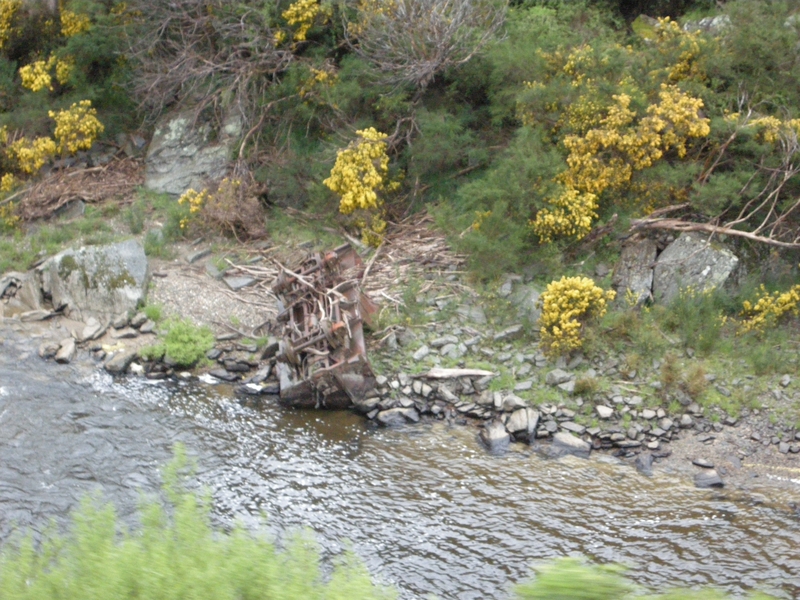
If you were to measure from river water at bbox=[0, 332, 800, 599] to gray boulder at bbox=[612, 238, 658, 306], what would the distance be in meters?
2.75

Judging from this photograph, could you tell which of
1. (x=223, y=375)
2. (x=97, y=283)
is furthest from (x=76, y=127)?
(x=223, y=375)

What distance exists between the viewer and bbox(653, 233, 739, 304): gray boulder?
10219mm

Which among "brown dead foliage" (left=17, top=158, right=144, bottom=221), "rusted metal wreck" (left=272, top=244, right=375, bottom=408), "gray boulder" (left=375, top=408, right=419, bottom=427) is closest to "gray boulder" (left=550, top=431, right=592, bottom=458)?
"gray boulder" (left=375, top=408, right=419, bottom=427)

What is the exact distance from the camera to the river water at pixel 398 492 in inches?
260

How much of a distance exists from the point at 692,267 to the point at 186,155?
876 centimetres

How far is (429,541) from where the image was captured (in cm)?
688

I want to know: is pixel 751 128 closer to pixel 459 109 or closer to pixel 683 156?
pixel 683 156

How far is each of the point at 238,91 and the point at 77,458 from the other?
7.81 m

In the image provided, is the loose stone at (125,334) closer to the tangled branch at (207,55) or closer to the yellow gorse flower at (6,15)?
the tangled branch at (207,55)

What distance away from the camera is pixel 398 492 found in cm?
766

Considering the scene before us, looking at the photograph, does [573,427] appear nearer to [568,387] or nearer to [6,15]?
[568,387]

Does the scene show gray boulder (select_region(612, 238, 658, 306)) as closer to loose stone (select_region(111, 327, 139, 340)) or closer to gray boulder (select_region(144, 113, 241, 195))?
loose stone (select_region(111, 327, 139, 340))

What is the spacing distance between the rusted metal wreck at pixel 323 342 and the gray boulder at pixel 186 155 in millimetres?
4627

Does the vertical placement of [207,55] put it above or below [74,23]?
below
